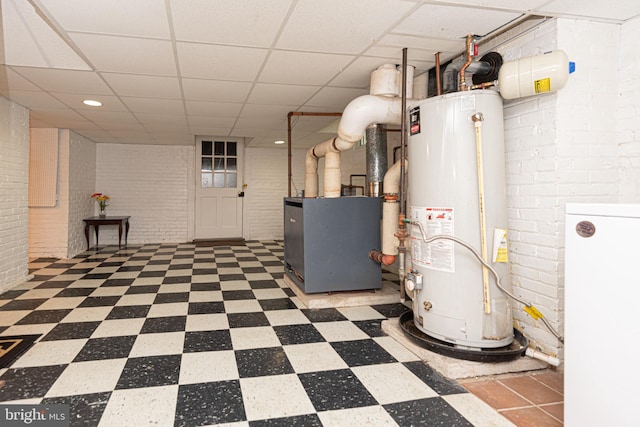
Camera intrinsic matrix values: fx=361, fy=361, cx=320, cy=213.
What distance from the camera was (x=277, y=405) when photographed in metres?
1.68

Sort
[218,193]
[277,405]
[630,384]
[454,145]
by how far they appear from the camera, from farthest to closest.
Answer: [218,193], [454,145], [277,405], [630,384]


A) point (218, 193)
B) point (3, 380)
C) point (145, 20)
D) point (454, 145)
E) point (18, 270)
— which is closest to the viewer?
point (3, 380)

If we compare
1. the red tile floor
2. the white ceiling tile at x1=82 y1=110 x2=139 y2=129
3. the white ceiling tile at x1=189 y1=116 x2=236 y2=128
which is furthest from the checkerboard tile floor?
the white ceiling tile at x1=189 y1=116 x2=236 y2=128

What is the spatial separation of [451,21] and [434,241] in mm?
1369

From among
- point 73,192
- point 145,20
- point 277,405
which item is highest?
point 145,20

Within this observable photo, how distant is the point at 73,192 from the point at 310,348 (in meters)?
5.66

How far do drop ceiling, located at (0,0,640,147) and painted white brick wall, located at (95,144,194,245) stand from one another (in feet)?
9.80

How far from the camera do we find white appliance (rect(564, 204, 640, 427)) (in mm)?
1194

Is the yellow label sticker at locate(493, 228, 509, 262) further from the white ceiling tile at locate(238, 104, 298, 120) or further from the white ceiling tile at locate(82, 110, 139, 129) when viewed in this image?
the white ceiling tile at locate(82, 110, 139, 129)

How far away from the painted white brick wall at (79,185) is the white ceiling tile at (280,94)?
3798 mm

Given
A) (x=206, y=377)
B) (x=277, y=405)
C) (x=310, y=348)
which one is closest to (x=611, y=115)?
(x=310, y=348)

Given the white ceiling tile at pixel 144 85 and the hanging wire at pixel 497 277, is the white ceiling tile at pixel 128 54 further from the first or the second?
the hanging wire at pixel 497 277

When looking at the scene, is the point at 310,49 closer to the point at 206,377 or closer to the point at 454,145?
the point at 454,145

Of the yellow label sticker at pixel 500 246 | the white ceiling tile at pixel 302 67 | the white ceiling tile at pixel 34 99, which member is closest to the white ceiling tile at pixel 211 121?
the white ceiling tile at pixel 34 99
